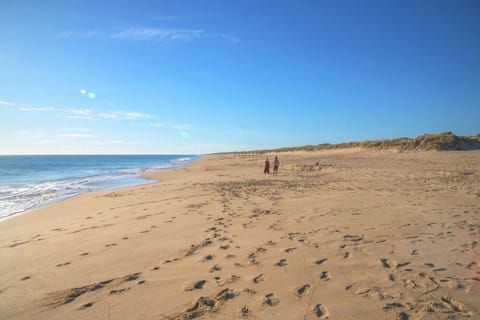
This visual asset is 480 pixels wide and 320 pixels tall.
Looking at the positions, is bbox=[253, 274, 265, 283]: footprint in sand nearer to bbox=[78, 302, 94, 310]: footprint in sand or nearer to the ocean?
bbox=[78, 302, 94, 310]: footprint in sand

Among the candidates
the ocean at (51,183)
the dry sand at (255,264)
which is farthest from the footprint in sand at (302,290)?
the ocean at (51,183)

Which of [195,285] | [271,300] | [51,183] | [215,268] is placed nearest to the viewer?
[271,300]

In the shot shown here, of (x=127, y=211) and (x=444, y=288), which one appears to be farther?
(x=127, y=211)

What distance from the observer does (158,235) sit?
6.21m

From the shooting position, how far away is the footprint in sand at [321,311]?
2.97m

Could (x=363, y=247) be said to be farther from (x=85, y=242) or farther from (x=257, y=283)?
(x=85, y=242)

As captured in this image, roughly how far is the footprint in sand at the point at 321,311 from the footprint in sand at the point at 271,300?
448 mm

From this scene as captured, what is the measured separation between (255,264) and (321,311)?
150 cm

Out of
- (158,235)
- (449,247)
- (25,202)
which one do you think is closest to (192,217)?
(158,235)

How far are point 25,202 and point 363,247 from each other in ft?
51.6

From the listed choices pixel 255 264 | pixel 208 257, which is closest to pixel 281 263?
pixel 255 264

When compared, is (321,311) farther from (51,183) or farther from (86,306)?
(51,183)

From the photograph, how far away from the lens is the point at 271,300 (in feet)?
10.9

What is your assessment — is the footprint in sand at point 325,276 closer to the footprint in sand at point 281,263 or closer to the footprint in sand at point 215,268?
the footprint in sand at point 281,263
